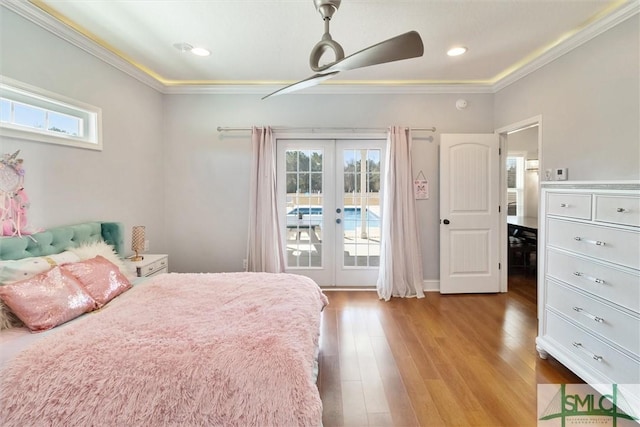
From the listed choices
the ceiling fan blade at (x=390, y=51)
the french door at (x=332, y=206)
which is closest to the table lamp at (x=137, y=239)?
the french door at (x=332, y=206)

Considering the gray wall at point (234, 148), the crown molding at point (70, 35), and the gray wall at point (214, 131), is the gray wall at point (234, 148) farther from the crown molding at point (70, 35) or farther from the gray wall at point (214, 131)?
the crown molding at point (70, 35)

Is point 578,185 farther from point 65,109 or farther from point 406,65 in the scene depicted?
point 65,109

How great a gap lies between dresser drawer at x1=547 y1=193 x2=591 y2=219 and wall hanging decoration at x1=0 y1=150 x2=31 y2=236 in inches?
151

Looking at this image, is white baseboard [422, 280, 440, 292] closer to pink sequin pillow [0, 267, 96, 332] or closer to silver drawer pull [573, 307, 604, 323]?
→ silver drawer pull [573, 307, 604, 323]

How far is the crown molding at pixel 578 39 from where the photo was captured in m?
2.13

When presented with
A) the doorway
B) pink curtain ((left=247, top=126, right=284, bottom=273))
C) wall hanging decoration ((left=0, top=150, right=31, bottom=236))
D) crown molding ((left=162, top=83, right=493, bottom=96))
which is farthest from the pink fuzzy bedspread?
the doorway

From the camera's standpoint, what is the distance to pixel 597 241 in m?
1.88

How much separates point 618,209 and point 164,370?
259 cm

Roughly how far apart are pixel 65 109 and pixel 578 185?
160 inches

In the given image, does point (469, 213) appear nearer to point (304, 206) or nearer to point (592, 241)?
point (592, 241)

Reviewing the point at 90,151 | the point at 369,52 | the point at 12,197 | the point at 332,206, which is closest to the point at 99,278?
the point at 12,197

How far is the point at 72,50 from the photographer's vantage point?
2531 mm

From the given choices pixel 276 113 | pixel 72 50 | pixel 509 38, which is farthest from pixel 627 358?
pixel 72 50

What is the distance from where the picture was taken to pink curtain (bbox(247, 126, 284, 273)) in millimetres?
3791
